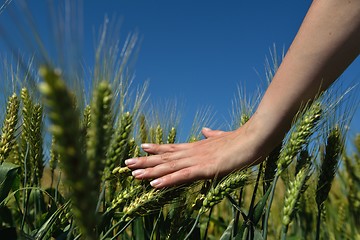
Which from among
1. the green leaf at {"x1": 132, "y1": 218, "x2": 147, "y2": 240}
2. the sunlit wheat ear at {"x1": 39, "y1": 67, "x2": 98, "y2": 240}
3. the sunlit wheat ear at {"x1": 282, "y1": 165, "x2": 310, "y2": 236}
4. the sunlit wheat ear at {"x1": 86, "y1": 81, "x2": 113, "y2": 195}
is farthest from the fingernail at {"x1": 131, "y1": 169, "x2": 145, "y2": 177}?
the sunlit wheat ear at {"x1": 39, "y1": 67, "x2": 98, "y2": 240}

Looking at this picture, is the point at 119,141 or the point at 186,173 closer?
the point at 119,141

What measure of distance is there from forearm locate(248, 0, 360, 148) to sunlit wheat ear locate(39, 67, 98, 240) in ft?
2.74

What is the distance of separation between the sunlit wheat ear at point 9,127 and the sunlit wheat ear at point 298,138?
23.4 inches

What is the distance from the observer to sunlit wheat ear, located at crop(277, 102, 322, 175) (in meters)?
1.01

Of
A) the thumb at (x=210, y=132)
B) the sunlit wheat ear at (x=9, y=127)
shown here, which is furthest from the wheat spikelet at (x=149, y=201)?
the thumb at (x=210, y=132)

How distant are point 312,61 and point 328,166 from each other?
251 mm

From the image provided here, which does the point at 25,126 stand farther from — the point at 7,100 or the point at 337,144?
the point at 337,144

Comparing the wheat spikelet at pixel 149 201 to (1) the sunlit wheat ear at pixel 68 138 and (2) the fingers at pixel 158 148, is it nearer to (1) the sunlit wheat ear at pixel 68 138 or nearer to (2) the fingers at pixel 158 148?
(2) the fingers at pixel 158 148

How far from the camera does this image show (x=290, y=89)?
3.75ft

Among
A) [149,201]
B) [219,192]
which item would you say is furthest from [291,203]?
[149,201]

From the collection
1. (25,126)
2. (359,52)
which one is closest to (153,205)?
(25,126)

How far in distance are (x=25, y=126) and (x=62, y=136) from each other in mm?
844

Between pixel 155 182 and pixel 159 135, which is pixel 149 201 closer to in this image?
pixel 155 182

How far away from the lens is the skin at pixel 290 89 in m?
1.12
